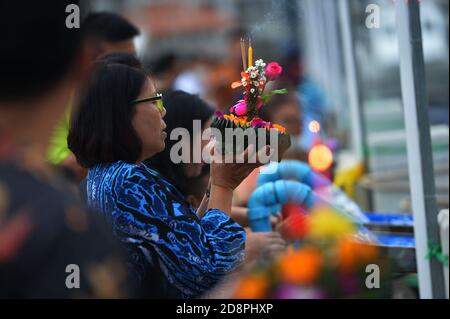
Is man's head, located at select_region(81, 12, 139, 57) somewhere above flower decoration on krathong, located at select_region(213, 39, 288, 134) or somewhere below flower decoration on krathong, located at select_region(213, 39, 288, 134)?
above

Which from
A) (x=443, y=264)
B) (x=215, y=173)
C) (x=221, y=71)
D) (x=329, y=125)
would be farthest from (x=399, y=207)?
(x=329, y=125)

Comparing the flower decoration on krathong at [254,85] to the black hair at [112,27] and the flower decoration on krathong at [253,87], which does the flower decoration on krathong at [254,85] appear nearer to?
the flower decoration on krathong at [253,87]

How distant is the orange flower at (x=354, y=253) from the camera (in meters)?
3.16

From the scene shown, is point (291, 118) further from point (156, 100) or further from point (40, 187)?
point (40, 187)

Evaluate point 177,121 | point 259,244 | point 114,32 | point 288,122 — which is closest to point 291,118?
point 288,122

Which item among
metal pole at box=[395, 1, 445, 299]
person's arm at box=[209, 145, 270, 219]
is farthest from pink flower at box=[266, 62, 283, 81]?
metal pole at box=[395, 1, 445, 299]

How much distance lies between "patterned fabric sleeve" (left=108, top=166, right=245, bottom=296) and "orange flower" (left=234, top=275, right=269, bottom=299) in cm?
34

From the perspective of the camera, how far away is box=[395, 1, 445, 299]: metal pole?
330cm

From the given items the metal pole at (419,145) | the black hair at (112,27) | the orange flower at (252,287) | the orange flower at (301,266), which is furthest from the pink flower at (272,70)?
the black hair at (112,27)

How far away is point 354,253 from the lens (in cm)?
318

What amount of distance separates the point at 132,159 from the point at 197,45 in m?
10.9

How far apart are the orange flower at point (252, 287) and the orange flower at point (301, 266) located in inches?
4.6

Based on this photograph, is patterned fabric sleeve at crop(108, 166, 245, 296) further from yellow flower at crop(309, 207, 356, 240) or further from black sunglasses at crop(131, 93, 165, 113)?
yellow flower at crop(309, 207, 356, 240)
